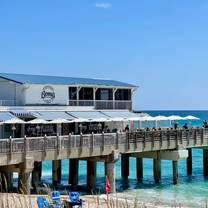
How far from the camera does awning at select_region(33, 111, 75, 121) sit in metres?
35.1

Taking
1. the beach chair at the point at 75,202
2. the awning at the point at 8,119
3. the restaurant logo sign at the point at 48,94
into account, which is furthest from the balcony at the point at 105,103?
the beach chair at the point at 75,202

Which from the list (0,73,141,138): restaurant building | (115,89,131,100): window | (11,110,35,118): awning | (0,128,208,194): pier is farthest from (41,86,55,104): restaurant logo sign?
(115,89,131,100): window

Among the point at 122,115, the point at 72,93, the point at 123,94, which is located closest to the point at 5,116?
the point at 72,93

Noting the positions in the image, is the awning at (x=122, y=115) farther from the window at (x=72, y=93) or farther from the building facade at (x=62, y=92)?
the window at (x=72, y=93)

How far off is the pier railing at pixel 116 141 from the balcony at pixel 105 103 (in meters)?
7.11

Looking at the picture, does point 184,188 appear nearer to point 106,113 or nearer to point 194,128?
point 194,128

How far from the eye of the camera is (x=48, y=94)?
38.9 m

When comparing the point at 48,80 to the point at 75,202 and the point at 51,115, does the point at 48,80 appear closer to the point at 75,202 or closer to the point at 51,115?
the point at 51,115

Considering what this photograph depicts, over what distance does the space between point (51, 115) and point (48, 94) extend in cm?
333

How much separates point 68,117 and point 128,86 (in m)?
9.96

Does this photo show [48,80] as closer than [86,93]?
Yes

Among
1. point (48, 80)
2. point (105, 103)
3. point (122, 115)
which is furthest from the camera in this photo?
point (105, 103)

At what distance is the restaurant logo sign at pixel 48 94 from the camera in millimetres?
38500

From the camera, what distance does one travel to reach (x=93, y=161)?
1337 inches
